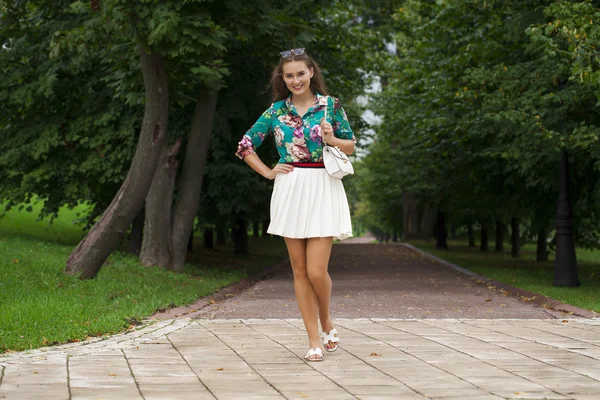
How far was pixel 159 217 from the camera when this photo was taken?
19234 mm

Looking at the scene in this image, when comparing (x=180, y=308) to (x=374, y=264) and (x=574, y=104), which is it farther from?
(x=374, y=264)

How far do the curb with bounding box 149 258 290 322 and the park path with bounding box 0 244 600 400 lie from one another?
276mm

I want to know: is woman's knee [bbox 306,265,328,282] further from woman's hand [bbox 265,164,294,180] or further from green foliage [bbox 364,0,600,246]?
green foliage [bbox 364,0,600,246]

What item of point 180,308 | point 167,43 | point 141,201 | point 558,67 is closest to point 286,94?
point 180,308

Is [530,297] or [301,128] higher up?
[301,128]

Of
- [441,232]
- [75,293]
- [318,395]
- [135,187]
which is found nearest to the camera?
[318,395]

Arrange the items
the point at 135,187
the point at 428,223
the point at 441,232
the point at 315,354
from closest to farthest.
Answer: the point at 315,354, the point at 135,187, the point at 441,232, the point at 428,223

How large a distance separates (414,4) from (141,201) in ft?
46.9

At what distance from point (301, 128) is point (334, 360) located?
1.90m

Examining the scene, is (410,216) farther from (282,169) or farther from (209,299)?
(282,169)

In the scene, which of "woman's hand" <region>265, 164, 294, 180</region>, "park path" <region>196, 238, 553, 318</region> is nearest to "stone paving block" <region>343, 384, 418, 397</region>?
"woman's hand" <region>265, 164, 294, 180</region>

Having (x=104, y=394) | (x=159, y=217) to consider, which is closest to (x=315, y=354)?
(x=104, y=394)

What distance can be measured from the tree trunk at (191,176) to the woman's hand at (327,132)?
12.3m

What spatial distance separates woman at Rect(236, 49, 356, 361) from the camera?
24.4 feet
